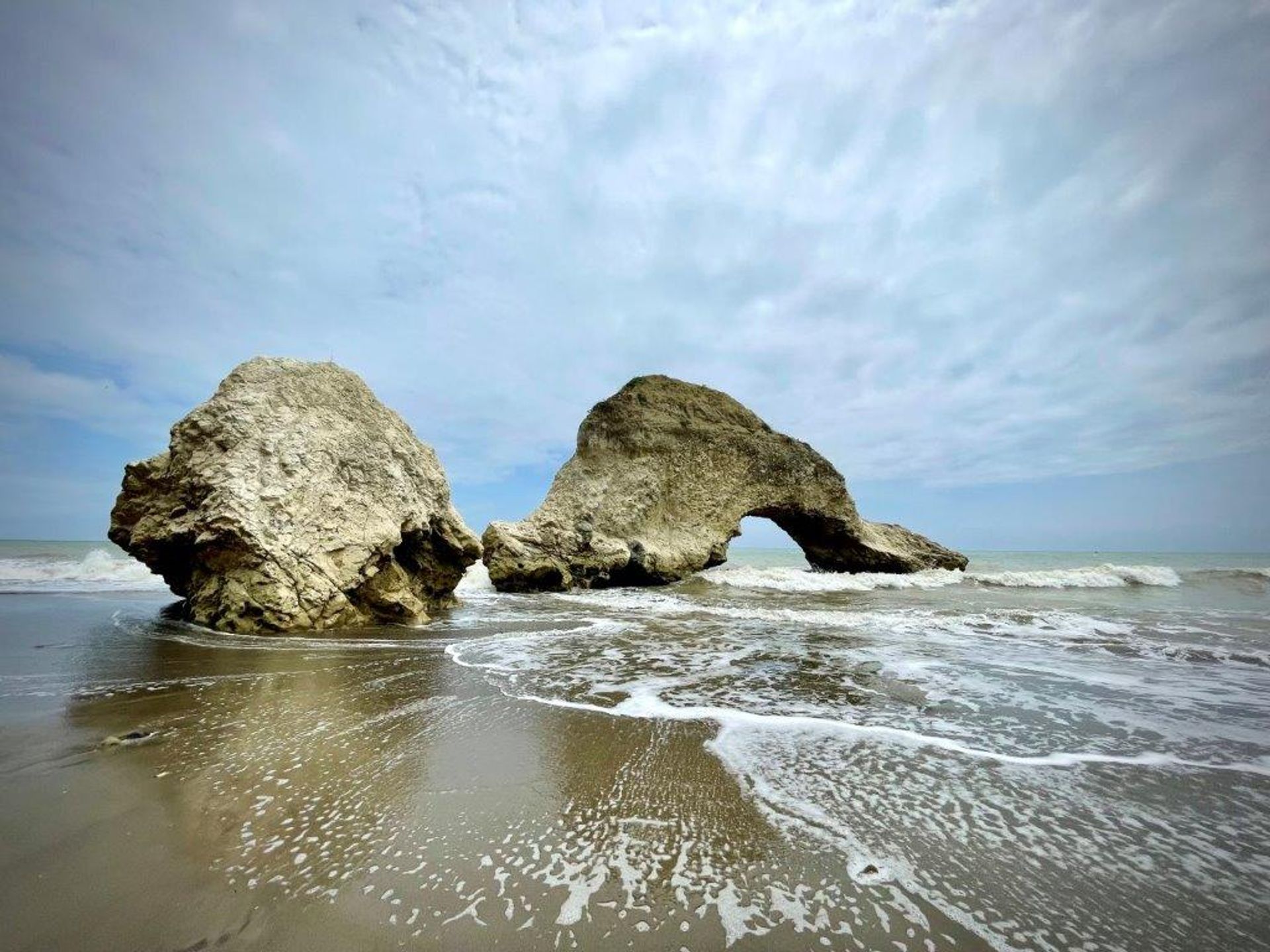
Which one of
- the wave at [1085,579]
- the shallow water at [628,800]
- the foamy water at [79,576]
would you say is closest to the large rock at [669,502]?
the wave at [1085,579]

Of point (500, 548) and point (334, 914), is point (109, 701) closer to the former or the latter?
point (334, 914)

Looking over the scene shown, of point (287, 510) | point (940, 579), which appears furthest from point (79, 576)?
point (940, 579)

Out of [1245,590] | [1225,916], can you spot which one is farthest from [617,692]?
[1245,590]

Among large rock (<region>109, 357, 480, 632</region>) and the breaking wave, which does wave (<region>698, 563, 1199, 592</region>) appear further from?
large rock (<region>109, 357, 480, 632</region>)

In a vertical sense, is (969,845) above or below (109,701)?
below

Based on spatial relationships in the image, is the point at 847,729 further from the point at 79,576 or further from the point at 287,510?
the point at 79,576

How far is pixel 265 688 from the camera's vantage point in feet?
12.7

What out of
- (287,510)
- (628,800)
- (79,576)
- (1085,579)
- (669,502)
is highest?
(669,502)

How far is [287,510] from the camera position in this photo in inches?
268

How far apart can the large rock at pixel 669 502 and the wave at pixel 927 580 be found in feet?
3.97

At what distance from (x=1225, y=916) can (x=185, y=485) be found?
921 centimetres

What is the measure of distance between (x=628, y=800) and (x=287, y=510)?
6.32 meters

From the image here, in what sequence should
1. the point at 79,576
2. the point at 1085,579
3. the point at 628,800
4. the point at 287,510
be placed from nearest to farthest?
the point at 628,800 → the point at 287,510 → the point at 79,576 → the point at 1085,579

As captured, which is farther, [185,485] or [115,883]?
[185,485]
